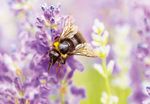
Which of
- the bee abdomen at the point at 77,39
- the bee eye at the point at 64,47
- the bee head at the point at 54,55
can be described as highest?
the bee abdomen at the point at 77,39

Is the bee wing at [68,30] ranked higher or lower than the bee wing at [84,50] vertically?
higher

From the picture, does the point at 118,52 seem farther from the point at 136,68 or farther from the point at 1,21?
the point at 1,21

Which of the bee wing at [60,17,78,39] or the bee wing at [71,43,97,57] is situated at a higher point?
the bee wing at [60,17,78,39]

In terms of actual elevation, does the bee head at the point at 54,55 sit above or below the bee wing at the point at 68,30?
below

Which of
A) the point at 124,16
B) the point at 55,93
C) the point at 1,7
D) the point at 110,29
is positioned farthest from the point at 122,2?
the point at 55,93
